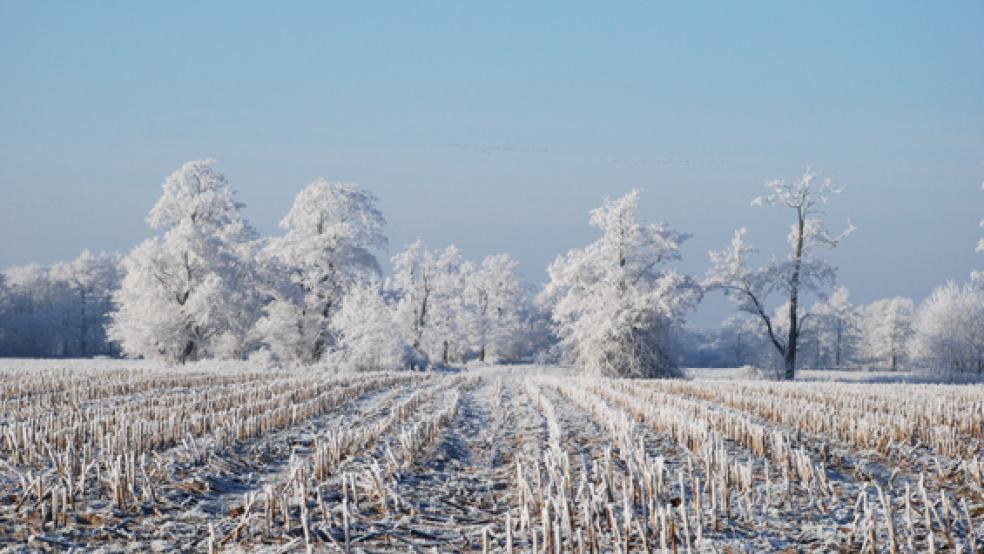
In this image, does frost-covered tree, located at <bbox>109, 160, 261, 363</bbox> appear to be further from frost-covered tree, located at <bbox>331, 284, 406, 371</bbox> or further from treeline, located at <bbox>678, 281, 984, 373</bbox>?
treeline, located at <bbox>678, 281, 984, 373</bbox>

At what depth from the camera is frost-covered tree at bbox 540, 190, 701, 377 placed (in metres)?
37.5

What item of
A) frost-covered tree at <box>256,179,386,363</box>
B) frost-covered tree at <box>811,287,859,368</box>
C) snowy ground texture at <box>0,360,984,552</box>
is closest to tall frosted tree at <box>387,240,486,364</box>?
frost-covered tree at <box>256,179,386,363</box>

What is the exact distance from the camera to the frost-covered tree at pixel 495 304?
2876 inches

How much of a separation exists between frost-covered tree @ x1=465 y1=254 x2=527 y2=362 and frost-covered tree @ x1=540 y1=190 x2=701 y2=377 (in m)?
32.6

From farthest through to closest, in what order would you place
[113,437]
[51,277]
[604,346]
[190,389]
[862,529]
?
[51,277], [604,346], [190,389], [113,437], [862,529]

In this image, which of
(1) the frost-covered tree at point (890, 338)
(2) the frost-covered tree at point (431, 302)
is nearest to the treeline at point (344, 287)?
(2) the frost-covered tree at point (431, 302)

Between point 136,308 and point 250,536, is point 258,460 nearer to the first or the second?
point 250,536

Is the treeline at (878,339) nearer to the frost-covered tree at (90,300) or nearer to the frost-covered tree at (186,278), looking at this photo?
the frost-covered tree at (186,278)

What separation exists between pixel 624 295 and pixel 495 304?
125ft

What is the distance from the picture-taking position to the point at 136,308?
40062 millimetres

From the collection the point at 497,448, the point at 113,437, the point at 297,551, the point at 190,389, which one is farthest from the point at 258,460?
the point at 190,389

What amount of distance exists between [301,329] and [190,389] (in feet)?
65.3

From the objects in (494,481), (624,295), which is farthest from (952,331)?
(494,481)

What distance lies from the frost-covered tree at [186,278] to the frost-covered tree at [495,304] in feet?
109
